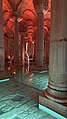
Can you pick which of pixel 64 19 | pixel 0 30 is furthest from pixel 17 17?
pixel 64 19

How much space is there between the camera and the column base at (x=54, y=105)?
2.97m

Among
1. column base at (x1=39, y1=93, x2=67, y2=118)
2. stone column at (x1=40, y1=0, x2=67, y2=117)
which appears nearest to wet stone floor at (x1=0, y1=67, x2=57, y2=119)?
column base at (x1=39, y1=93, x2=67, y2=118)

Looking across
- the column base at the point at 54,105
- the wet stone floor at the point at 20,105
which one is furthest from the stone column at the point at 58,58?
the wet stone floor at the point at 20,105

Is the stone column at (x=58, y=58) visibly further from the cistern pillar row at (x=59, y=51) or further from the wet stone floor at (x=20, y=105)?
the wet stone floor at (x=20, y=105)

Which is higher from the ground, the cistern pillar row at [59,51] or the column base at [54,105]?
the cistern pillar row at [59,51]

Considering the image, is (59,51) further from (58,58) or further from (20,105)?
(20,105)

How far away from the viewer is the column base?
297 centimetres

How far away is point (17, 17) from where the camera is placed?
12211 millimetres

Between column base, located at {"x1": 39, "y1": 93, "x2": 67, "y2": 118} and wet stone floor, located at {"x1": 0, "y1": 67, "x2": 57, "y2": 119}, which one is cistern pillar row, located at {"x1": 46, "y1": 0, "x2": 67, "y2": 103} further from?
wet stone floor, located at {"x1": 0, "y1": 67, "x2": 57, "y2": 119}

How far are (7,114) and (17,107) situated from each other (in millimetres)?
400

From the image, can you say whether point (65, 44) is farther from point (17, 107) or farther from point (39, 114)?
point (17, 107)

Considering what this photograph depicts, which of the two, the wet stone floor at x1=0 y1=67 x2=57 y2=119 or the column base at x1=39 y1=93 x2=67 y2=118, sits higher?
the column base at x1=39 y1=93 x2=67 y2=118

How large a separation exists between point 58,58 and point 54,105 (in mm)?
1022

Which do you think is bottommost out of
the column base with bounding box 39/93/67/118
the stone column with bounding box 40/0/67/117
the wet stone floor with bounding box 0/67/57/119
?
the wet stone floor with bounding box 0/67/57/119
